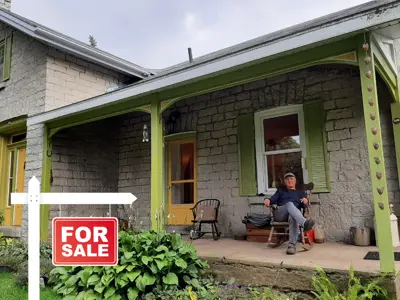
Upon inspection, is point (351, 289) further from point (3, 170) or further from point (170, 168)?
point (3, 170)

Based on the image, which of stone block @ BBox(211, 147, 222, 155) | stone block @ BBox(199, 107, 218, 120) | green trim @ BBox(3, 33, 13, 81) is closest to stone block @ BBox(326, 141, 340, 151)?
stone block @ BBox(211, 147, 222, 155)

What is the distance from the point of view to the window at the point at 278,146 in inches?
214

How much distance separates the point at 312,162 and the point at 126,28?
2407 cm

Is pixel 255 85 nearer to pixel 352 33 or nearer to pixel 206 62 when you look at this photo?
pixel 206 62

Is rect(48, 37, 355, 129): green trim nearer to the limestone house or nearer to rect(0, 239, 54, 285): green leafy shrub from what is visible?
the limestone house

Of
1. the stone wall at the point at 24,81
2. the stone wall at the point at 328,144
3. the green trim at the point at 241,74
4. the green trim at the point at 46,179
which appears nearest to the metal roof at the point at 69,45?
the stone wall at the point at 24,81

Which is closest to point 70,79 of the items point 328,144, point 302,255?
point 328,144

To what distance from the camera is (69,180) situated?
23.4 ft

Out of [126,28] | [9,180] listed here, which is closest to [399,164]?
[9,180]

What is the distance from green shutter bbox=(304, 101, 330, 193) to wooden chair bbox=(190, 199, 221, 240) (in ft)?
5.58

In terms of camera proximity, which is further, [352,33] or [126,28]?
[126,28]

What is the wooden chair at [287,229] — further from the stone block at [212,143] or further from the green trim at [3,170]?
the green trim at [3,170]

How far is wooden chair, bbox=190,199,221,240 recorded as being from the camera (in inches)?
227

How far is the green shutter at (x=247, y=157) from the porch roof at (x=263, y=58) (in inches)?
65.8
